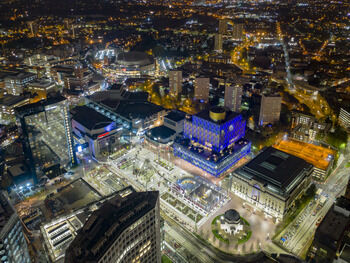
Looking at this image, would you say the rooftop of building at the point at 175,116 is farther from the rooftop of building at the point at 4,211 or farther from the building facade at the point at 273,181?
the rooftop of building at the point at 4,211

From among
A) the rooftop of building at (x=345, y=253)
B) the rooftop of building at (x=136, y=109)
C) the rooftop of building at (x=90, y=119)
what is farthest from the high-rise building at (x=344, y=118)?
the rooftop of building at (x=90, y=119)

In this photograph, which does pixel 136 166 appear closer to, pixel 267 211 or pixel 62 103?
pixel 62 103

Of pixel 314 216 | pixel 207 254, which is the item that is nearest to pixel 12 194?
pixel 207 254

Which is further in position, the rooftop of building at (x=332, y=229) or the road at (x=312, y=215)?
the road at (x=312, y=215)

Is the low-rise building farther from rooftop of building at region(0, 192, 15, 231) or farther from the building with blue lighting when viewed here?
rooftop of building at region(0, 192, 15, 231)

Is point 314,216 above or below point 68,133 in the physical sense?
below

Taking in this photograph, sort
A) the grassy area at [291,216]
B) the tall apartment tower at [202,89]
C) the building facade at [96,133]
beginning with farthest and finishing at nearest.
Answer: the tall apartment tower at [202,89] → the building facade at [96,133] → the grassy area at [291,216]
